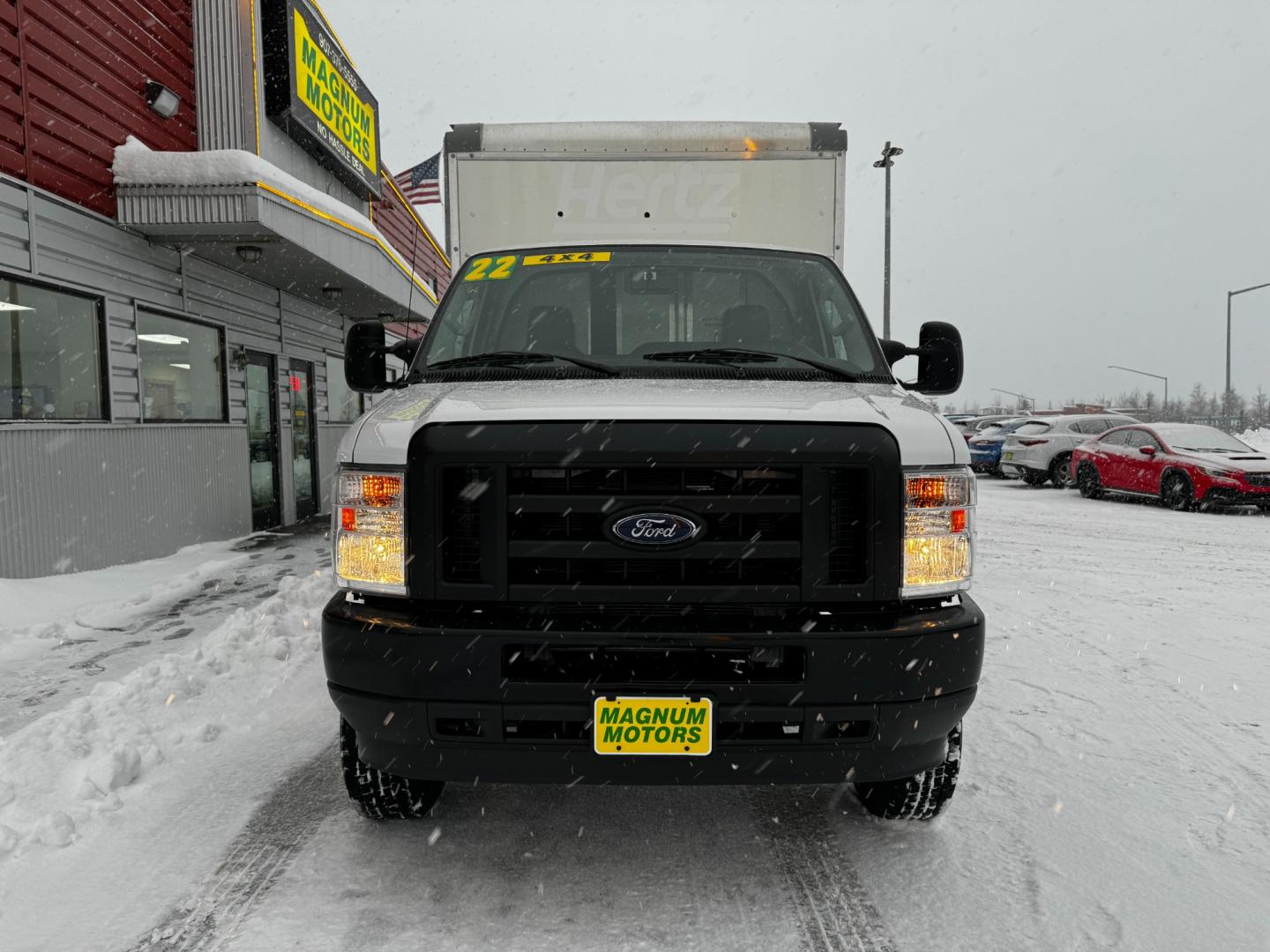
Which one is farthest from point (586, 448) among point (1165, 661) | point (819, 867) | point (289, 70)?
point (289, 70)

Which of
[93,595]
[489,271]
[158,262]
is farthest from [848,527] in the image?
[158,262]

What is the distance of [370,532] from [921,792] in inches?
82.3

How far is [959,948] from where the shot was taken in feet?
8.10

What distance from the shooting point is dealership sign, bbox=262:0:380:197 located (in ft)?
36.2

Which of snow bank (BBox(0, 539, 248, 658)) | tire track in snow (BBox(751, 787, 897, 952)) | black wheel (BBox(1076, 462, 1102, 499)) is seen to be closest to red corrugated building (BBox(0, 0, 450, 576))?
snow bank (BBox(0, 539, 248, 658))

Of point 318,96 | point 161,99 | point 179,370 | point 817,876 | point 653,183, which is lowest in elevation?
point 817,876

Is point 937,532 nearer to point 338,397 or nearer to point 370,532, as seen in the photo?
point 370,532

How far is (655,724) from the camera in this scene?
256 cm

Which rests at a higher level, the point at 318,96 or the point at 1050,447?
the point at 318,96

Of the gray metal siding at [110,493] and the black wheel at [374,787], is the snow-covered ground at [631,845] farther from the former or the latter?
the gray metal siding at [110,493]

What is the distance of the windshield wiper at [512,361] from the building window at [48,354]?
5.44 meters

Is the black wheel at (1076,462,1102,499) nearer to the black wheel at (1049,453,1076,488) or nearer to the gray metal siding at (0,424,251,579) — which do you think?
the black wheel at (1049,453,1076,488)

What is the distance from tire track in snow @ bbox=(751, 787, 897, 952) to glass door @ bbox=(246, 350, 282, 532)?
987cm

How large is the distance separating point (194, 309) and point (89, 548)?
3214mm
